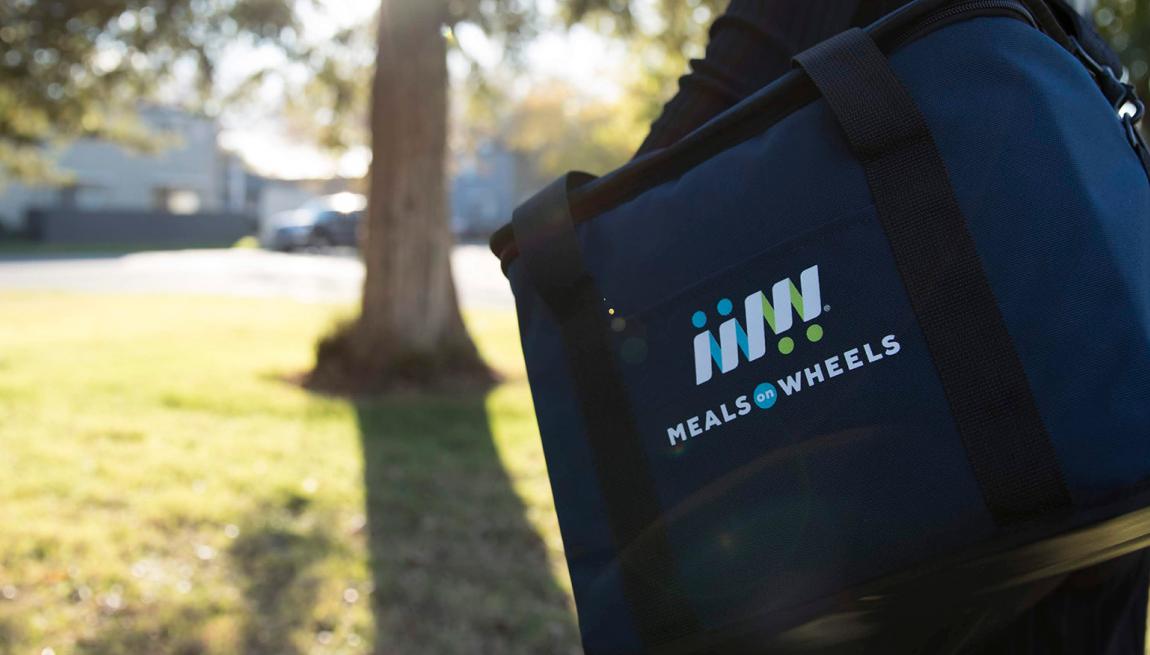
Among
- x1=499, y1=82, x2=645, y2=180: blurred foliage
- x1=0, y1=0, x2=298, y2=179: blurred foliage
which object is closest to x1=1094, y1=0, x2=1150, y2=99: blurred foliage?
x1=0, y1=0, x2=298, y2=179: blurred foliage

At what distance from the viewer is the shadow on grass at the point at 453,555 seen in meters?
3.06

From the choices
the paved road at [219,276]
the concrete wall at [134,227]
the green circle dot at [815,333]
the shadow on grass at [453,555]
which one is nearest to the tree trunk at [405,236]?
the shadow on grass at [453,555]

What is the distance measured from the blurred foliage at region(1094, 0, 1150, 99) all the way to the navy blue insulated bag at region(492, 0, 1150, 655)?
4.10 meters

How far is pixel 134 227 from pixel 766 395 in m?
34.4

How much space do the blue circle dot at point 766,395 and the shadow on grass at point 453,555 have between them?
2.10 m

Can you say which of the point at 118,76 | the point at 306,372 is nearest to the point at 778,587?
the point at 306,372

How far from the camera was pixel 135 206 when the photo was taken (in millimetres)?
38531

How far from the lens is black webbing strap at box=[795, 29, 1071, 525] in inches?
38.7

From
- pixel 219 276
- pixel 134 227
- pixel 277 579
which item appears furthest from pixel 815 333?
pixel 134 227

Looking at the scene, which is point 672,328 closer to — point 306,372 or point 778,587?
point 778,587

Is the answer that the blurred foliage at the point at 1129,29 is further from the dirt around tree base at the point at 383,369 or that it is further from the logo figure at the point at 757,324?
the dirt around tree base at the point at 383,369

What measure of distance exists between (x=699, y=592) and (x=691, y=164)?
0.53 metres

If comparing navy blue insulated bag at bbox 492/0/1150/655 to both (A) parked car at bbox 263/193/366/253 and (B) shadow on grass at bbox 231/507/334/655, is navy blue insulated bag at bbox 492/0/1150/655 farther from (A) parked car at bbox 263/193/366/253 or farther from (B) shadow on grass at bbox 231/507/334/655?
(A) parked car at bbox 263/193/366/253

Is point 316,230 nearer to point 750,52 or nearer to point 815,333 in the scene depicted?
point 750,52
